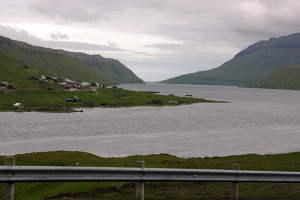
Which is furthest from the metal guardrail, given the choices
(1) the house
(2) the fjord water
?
(1) the house

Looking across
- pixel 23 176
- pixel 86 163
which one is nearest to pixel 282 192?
pixel 23 176

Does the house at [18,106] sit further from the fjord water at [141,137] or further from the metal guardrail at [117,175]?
the metal guardrail at [117,175]

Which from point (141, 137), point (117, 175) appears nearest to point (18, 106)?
point (141, 137)

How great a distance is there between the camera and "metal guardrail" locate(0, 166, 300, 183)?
632 inches

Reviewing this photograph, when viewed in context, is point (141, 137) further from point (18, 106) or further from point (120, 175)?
point (18, 106)

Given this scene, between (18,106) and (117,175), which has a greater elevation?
(117,175)

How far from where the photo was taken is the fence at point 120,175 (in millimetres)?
16047

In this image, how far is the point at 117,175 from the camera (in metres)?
17.7

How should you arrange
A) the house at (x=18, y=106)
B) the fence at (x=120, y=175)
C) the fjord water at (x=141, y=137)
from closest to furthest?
1. the fence at (x=120, y=175)
2. the fjord water at (x=141, y=137)
3. the house at (x=18, y=106)

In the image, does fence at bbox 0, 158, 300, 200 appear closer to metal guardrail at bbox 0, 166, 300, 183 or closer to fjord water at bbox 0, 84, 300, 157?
metal guardrail at bbox 0, 166, 300, 183

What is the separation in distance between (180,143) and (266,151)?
59.3 feet

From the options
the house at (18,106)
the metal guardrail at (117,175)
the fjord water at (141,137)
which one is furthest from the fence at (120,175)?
the house at (18,106)

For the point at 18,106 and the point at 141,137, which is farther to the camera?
the point at 18,106

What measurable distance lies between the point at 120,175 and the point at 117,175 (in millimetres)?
118
